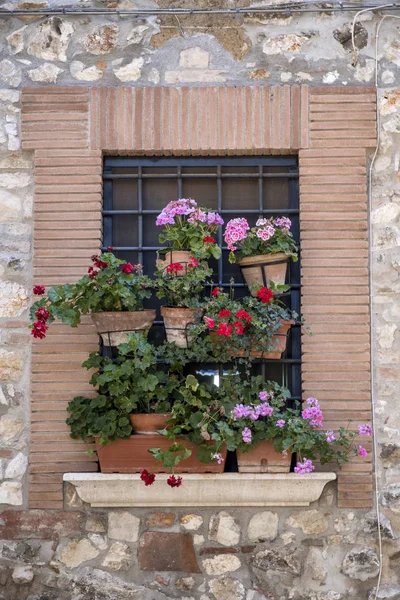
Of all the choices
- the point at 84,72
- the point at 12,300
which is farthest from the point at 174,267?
the point at 84,72

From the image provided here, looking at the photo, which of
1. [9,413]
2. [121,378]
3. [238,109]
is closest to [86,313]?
[121,378]

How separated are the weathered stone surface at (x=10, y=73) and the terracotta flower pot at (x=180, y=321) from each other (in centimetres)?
151

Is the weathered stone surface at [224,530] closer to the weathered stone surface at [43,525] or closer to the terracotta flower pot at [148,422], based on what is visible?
the terracotta flower pot at [148,422]

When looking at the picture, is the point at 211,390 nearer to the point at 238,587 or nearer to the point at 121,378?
the point at 121,378

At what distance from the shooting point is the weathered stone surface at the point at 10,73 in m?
4.80

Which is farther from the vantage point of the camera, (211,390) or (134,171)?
(134,171)

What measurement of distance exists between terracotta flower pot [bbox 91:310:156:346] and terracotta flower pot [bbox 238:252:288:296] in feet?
1.88

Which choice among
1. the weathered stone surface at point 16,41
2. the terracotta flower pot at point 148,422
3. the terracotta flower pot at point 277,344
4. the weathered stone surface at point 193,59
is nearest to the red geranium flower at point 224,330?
the terracotta flower pot at point 277,344

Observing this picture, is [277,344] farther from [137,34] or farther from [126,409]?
[137,34]

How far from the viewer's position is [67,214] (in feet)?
15.4

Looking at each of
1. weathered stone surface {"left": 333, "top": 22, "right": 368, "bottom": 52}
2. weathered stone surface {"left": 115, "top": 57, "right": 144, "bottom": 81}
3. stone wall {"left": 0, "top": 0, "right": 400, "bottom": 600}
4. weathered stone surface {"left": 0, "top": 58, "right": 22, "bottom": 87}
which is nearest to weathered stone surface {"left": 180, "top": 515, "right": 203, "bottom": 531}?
stone wall {"left": 0, "top": 0, "right": 400, "bottom": 600}

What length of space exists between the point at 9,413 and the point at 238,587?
1480 mm

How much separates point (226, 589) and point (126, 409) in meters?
1.05

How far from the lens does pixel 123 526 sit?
14.8ft
